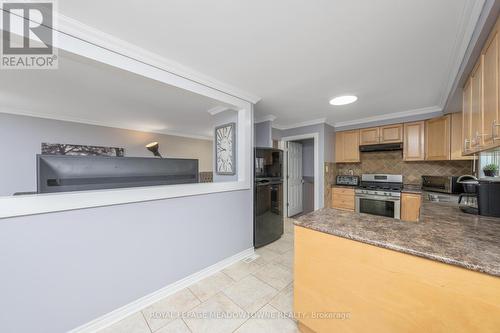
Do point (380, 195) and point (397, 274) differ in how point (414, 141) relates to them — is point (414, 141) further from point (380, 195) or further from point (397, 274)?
point (397, 274)

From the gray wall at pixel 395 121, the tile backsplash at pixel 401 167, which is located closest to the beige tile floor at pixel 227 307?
the tile backsplash at pixel 401 167

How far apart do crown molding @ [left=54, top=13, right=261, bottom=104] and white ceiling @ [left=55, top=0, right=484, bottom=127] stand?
46mm

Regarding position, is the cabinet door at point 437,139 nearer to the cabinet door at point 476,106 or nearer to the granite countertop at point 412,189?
the granite countertop at point 412,189

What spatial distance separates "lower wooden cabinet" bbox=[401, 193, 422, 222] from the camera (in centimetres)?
291

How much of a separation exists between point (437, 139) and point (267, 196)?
2.98 m

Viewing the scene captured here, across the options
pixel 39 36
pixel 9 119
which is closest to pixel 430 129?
pixel 39 36

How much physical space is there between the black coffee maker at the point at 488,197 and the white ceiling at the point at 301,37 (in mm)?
1092

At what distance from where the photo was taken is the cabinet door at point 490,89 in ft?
3.38

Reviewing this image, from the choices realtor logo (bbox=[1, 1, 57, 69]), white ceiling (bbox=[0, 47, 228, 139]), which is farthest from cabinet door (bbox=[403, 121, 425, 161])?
realtor logo (bbox=[1, 1, 57, 69])

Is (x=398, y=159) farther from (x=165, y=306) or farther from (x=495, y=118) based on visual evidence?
(x=165, y=306)

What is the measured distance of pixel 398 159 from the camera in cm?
354

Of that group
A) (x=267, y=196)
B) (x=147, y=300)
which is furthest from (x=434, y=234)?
(x=147, y=300)

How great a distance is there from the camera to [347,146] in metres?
3.92

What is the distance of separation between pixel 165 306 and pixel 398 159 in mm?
4456
